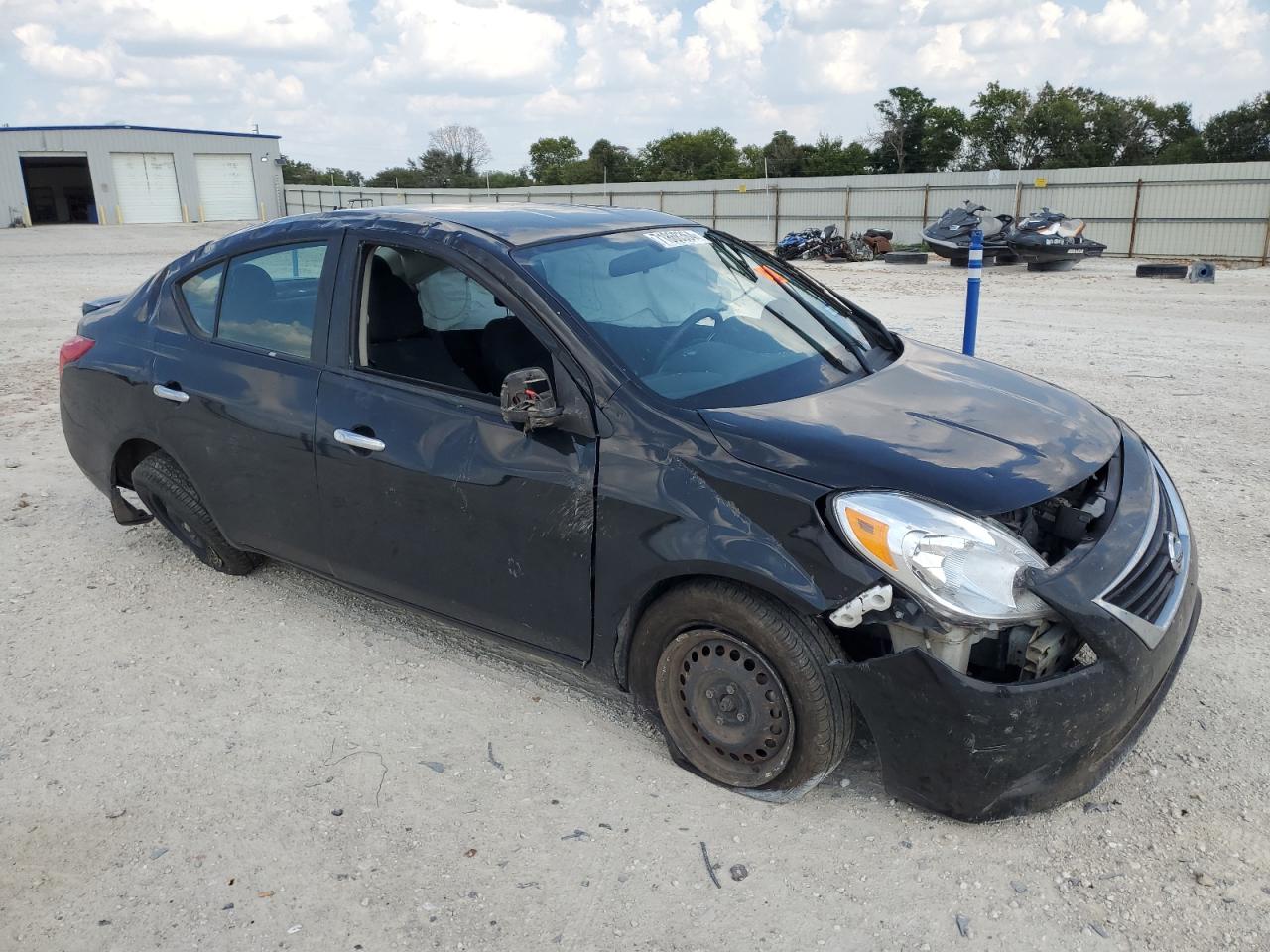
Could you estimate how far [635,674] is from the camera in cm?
310

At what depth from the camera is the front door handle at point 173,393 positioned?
413 cm

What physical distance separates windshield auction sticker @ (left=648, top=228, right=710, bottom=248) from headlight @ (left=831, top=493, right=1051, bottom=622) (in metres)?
1.60

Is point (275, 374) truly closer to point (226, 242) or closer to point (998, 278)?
point (226, 242)

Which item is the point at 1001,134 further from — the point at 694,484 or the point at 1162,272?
the point at 694,484

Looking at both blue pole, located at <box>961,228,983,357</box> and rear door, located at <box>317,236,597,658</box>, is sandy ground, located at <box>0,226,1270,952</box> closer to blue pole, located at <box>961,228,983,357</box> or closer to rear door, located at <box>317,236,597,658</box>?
rear door, located at <box>317,236,597,658</box>

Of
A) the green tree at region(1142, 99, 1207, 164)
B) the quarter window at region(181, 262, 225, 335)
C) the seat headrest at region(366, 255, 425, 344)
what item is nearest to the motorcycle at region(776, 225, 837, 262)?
the quarter window at region(181, 262, 225, 335)

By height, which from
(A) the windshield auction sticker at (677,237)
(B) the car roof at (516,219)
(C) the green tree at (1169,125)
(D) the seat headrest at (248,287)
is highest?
(C) the green tree at (1169,125)

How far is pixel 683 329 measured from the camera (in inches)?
134

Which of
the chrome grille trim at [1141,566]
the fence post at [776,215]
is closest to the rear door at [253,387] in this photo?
the chrome grille trim at [1141,566]

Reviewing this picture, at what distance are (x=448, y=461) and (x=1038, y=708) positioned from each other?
1.93 meters

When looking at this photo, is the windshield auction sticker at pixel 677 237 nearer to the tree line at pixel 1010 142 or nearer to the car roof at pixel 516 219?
the car roof at pixel 516 219

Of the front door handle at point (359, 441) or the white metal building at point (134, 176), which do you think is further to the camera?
the white metal building at point (134, 176)

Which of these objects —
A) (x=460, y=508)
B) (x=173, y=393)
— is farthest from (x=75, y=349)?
(x=460, y=508)

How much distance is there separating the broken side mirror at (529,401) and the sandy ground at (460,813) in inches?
44.0
